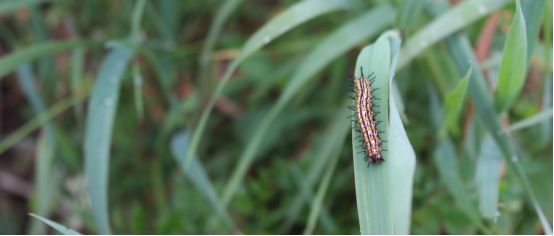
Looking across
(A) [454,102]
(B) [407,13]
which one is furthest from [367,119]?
(B) [407,13]

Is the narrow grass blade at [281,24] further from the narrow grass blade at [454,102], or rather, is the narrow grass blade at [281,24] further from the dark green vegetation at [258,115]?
the narrow grass blade at [454,102]

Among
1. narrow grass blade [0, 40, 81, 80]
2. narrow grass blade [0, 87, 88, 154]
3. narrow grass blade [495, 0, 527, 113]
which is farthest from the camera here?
narrow grass blade [0, 87, 88, 154]

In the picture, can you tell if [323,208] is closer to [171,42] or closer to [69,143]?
[171,42]

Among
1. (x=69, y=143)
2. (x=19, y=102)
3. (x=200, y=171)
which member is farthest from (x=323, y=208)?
(x=19, y=102)

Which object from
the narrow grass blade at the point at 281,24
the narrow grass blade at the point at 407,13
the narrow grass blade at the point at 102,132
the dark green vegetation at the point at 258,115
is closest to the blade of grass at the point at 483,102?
the dark green vegetation at the point at 258,115

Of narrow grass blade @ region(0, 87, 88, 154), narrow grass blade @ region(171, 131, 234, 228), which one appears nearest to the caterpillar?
narrow grass blade @ region(171, 131, 234, 228)

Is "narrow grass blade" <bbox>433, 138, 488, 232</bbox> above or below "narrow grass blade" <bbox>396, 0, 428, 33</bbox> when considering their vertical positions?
below

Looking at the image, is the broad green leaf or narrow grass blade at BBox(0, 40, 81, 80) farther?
the broad green leaf

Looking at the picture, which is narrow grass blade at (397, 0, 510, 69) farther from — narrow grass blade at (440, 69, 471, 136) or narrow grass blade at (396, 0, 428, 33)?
narrow grass blade at (440, 69, 471, 136)
